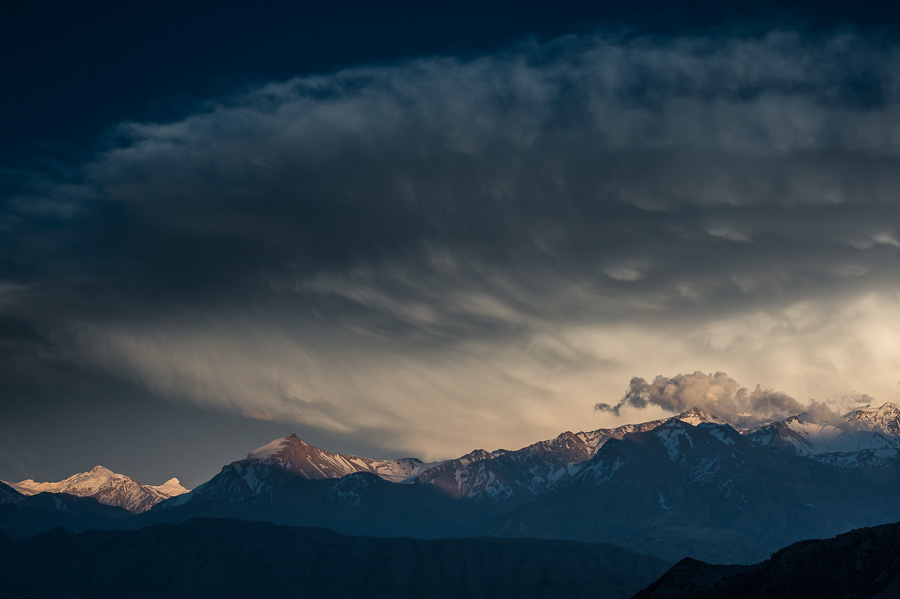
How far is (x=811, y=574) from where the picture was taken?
178m

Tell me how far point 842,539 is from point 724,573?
25.2 meters

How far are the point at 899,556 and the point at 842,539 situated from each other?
56.5ft

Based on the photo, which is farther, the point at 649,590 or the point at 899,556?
the point at 649,590

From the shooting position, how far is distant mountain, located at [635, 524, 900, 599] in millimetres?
170750

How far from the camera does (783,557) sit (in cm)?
18525

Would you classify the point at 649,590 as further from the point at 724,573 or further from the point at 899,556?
the point at 899,556

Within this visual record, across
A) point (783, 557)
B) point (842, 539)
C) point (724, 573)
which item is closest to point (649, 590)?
point (724, 573)

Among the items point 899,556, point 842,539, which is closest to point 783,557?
point 842,539

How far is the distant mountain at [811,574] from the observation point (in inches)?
6722

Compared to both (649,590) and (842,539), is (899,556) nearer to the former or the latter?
(842,539)

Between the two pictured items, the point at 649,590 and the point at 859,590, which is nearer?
the point at 859,590

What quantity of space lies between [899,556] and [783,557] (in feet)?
80.2

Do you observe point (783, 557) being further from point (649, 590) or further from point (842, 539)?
point (649, 590)

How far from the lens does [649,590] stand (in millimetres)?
194250
